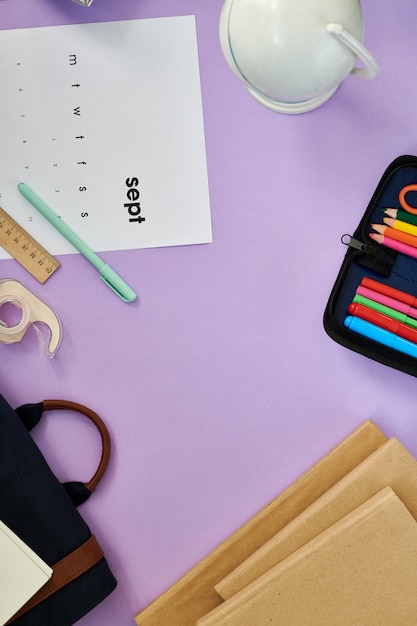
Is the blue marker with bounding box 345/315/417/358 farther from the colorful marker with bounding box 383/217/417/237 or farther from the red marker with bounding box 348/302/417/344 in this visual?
the colorful marker with bounding box 383/217/417/237

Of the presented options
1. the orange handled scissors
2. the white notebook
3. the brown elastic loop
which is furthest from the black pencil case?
the white notebook

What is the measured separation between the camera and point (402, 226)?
2.50 ft

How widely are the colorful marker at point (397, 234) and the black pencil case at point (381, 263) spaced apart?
14mm

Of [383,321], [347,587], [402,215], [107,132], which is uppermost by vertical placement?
[107,132]

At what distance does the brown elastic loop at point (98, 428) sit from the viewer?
79 cm

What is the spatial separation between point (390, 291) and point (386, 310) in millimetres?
22

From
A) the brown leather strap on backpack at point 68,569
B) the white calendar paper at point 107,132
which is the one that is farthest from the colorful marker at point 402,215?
the brown leather strap on backpack at point 68,569

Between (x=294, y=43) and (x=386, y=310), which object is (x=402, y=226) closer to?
(x=386, y=310)

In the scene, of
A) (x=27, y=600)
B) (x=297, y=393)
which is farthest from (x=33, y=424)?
(x=297, y=393)

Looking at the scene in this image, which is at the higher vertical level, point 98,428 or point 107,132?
point 107,132

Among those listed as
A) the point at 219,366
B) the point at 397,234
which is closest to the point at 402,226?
the point at 397,234

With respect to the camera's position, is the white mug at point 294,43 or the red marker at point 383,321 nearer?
the white mug at point 294,43

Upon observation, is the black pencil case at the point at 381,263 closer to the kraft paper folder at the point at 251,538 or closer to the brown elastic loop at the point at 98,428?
the kraft paper folder at the point at 251,538

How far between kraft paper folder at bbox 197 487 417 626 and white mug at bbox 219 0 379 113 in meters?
0.44
